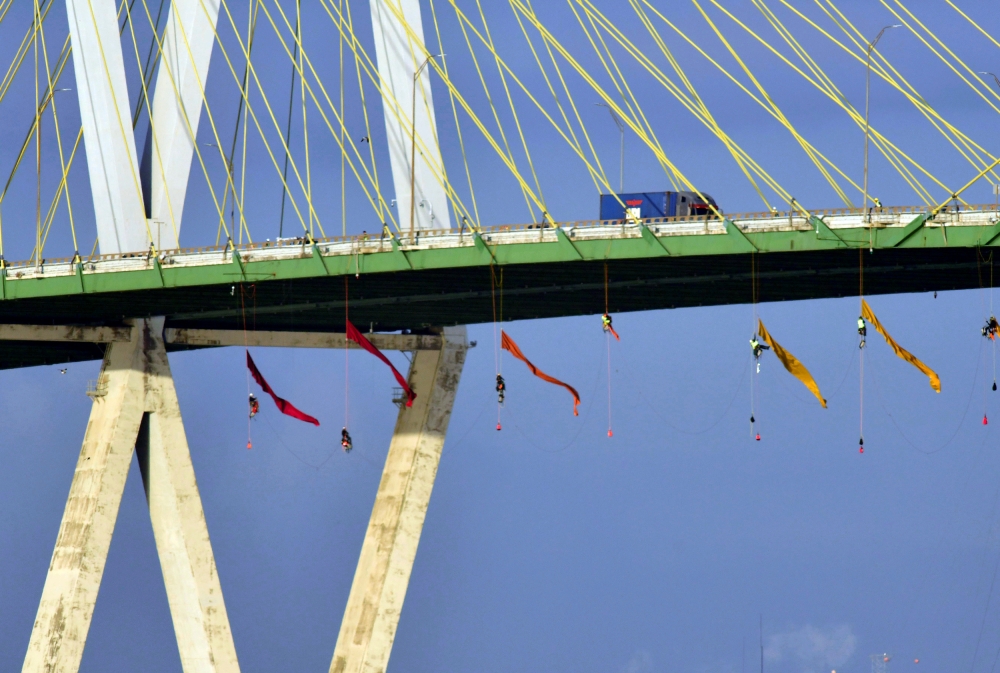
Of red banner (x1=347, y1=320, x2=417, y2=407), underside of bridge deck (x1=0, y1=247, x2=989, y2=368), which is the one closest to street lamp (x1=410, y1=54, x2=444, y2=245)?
underside of bridge deck (x1=0, y1=247, x2=989, y2=368)

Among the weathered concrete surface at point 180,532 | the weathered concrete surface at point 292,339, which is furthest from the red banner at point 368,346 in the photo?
the weathered concrete surface at point 180,532

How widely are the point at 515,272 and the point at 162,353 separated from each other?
46.4 ft

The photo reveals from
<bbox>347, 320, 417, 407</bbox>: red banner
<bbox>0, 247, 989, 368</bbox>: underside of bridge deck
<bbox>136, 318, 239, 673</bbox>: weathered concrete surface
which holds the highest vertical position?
<bbox>0, 247, 989, 368</bbox>: underside of bridge deck

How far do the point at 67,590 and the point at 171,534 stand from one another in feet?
13.2

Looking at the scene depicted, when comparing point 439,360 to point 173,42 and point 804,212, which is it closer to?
point 173,42

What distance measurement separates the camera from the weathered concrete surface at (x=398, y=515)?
74750 mm

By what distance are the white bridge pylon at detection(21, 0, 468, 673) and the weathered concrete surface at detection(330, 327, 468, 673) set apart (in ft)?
0.25

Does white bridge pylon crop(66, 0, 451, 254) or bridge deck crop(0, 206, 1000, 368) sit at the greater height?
white bridge pylon crop(66, 0, 451, 254)

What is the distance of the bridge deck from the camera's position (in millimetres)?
60312

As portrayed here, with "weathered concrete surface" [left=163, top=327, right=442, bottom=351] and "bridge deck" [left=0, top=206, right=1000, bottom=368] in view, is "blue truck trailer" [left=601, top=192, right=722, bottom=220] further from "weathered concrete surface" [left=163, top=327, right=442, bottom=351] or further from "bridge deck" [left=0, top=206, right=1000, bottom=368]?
"weathered concrete surface" [left=163, top=327, right=442, bottom=351]

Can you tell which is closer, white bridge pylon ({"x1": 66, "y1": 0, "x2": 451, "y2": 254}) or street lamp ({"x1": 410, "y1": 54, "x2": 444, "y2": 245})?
street lamp ({"x1": 410, "y1": 54, "x2": 444, "y2": 245})

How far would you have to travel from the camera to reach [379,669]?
7419 cm

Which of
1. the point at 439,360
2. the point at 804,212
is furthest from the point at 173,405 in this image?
the point at 804,212

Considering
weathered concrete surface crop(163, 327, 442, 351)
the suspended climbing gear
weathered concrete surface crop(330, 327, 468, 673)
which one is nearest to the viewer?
the suspended climbing gear
